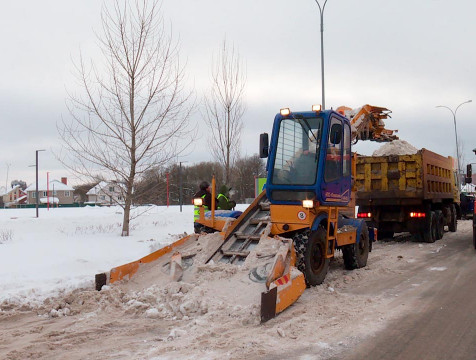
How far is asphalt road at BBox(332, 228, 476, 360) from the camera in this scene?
4633mm

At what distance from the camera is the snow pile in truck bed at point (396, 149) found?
47.1ft

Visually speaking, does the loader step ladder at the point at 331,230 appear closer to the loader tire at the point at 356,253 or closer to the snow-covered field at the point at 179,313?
the snow-covered field at the point at 179,313

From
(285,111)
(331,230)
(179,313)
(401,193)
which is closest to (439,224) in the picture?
(401,193)

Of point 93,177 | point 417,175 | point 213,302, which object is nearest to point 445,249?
point 417,175

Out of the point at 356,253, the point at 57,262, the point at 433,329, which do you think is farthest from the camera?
the point at 356,253

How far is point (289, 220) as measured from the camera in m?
7.30

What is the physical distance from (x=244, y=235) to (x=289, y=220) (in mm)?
797

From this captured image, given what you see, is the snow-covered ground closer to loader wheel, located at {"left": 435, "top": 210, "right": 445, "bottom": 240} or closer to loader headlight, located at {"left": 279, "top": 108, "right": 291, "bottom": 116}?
loader headlight, located at {"left": 279, "top": 108, "right": 291, "bottom": 116}

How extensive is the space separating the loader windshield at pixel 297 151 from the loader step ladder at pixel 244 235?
86cm

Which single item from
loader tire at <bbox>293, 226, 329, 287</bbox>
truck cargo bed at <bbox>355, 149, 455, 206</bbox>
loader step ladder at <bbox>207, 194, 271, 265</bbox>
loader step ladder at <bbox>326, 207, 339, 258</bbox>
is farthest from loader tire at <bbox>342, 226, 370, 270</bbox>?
truck cargo bed at <bbox>355, 149, 455, 206</bbox>

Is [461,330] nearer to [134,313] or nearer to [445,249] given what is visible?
[134,313]

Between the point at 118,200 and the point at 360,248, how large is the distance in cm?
780

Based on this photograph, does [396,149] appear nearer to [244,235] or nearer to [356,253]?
[356,253]

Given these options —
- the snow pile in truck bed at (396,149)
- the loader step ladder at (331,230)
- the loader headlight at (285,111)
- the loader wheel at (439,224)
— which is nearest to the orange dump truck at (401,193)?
the loader wheel at (439,224)
